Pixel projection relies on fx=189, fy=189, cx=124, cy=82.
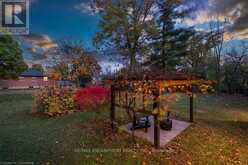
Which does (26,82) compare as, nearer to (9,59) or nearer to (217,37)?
(9,59)

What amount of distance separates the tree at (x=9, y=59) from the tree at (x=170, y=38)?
40.2 feet

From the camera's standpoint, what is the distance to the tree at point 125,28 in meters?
16.5

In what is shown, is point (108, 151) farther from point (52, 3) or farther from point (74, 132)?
point (52, 3)

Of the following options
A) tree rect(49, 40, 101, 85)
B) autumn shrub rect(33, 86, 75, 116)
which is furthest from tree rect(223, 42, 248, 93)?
autumn shrub rect(33, 86, 75, 116)

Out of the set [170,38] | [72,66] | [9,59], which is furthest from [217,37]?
[9,59]

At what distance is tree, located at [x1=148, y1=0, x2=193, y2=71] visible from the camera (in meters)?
19.4

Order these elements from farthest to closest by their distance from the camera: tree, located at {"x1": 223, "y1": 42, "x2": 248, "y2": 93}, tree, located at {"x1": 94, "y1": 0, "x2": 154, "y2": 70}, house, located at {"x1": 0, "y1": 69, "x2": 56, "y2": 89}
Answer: house, located at {"x1": 0, "y1": 69, "x2": 56, "y2": 89} < tree, located at {"x1": 223, "y1": 42, "x2": 248, "y2": 93} < tree, located at {"x1": 94, "y1": 0, "x2": 154, "y2": 70}

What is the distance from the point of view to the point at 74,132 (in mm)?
5871

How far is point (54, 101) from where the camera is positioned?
8.46 m

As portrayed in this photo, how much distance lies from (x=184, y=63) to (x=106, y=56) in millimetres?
8451

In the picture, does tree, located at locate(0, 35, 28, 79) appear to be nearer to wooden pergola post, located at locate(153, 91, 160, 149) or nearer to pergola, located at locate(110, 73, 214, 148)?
pergola, located at locate(110, 73, 214, 148)

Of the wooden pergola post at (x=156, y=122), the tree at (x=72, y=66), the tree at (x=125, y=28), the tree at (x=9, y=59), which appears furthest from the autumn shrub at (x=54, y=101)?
the tree at (x=125, y=28)

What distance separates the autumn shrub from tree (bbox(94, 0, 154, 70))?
8039 mm

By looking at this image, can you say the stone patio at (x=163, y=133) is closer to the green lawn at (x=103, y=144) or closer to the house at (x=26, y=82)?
the green lawn at (x=103, y=144)
